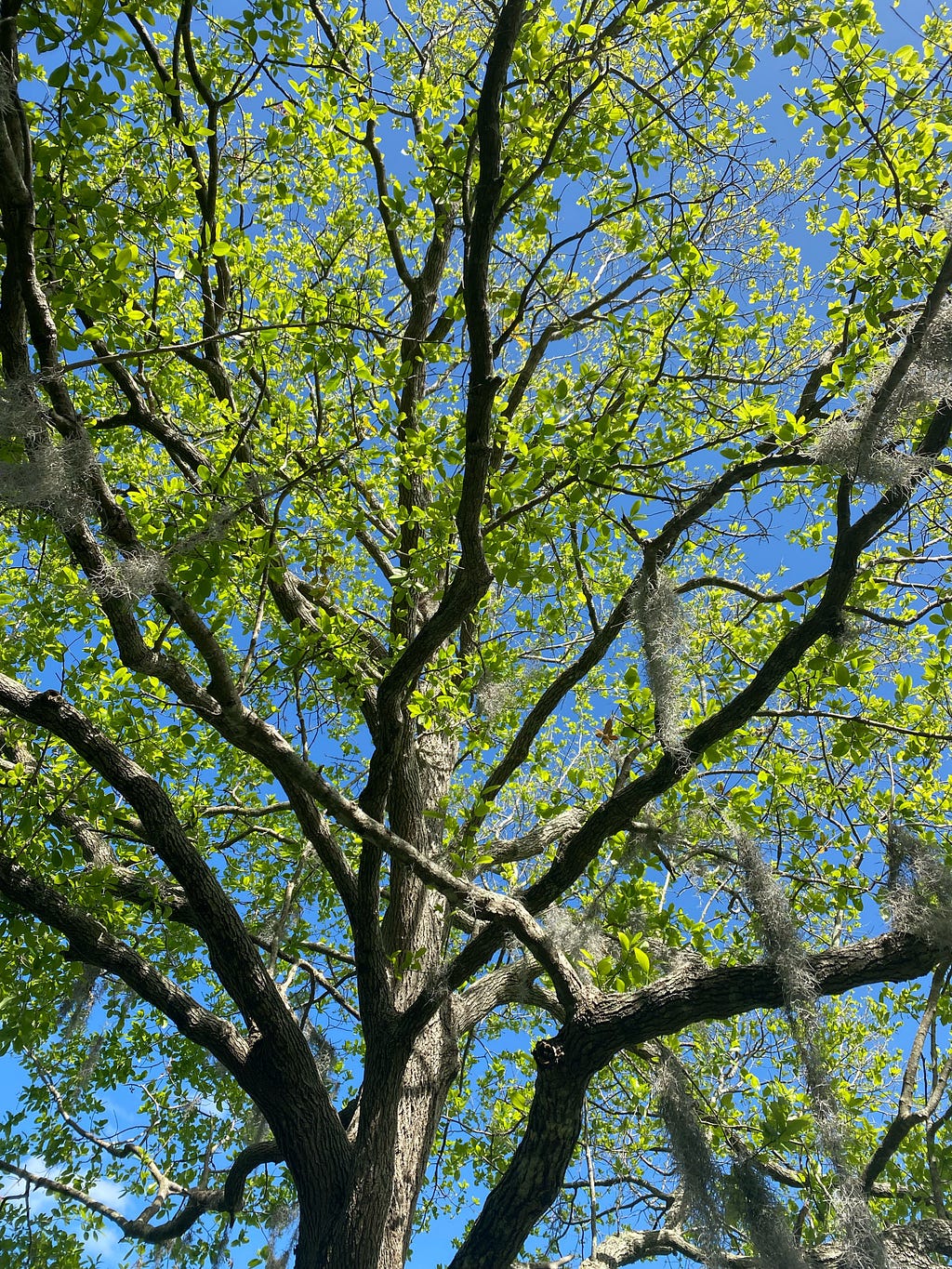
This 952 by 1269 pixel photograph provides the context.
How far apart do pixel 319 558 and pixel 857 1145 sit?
528 centimetres

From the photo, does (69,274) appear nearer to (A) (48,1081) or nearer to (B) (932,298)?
(B) (932,298)

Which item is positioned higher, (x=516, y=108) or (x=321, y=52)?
(x=321, y=52)

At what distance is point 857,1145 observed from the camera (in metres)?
5.88

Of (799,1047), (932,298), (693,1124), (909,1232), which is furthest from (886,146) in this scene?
(909,1232)

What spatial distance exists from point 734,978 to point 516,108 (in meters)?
4.51

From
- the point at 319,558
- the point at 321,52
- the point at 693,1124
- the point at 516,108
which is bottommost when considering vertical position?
the point at 693,1124

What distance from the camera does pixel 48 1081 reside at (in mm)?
7340

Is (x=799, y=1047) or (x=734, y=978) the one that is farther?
(x=734, y=978)

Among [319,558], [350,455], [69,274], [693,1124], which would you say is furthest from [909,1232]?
[69,274]

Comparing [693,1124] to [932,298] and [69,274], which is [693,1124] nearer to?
[932,298]

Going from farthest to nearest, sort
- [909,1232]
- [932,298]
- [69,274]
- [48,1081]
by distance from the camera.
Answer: [48,1081] → [909,1232] → [69,274] → [932,298]

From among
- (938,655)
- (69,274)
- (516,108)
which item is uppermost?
(516,108)

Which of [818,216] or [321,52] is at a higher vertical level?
[818,216]

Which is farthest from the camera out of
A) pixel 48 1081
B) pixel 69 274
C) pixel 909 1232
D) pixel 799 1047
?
pixel 48 1081
